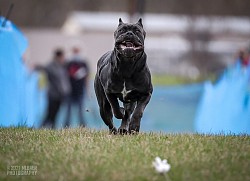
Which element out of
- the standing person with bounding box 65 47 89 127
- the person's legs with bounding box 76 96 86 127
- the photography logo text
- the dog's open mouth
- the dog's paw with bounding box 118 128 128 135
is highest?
the standing person with bounding box 65 47 89 127

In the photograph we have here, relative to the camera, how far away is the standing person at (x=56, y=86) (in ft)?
66.2

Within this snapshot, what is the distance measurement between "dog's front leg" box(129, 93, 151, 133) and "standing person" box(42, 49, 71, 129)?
11799 mm

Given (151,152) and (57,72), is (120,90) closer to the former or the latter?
(151,152)

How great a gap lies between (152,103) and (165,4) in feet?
75.2

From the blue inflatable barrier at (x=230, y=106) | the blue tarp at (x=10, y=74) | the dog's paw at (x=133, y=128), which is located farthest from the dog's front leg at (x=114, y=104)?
the blue tarp at (x=10, y=74)

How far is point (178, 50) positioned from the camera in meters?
49.3

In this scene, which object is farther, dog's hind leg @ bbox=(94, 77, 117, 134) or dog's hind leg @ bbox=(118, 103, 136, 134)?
dog's hind leg @ bbox=(94, 77, 117, 134)

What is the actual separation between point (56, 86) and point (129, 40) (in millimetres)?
12489

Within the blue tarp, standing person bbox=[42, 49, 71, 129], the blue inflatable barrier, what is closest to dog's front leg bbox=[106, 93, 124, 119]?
the blue inflatable barrier

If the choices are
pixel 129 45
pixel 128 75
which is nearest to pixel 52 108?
pixel 128 75

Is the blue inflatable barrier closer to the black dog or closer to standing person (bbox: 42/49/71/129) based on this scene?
the black dog

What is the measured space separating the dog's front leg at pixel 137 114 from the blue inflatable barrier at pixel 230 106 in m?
2.02

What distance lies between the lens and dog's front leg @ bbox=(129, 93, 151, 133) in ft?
27.6

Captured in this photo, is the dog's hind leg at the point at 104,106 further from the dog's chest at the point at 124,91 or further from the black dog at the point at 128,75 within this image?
the dog's chest at the point at 124,91
